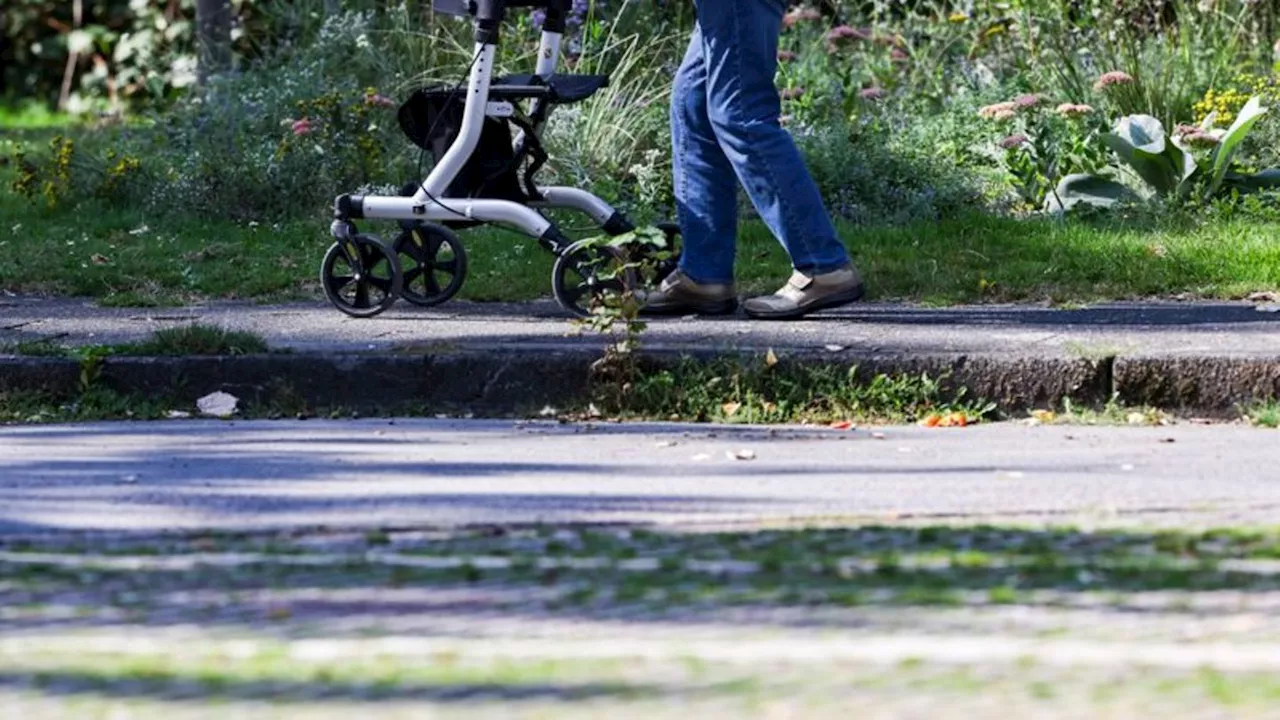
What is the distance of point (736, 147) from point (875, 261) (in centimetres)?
129

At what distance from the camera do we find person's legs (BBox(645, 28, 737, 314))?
22.2ft

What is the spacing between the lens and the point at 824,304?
6676 millimetres

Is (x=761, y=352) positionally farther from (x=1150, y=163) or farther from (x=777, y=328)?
(x=1150, y=163)

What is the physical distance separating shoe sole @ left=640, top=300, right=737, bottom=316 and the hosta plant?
7.20ft

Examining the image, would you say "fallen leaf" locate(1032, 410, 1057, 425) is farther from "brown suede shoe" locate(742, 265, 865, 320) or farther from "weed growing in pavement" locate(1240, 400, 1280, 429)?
"brown suede shoe" locate(742, 265, 865, 320)

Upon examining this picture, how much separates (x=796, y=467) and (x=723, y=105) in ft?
5.99

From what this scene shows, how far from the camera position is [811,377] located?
6.14 meters

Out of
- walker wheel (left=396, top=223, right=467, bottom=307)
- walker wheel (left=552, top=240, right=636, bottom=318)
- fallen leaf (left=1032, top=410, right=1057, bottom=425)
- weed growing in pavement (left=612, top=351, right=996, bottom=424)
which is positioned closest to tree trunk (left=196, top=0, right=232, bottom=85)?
walker wheel (left=396, top=223, right=467, bottom=307)

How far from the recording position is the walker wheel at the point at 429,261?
23.1ft

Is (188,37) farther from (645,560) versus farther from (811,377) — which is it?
(645,560)

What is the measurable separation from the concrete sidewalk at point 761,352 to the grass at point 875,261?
50cm

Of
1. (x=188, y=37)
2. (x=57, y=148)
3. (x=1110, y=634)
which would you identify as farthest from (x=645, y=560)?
(x=188, y=37)

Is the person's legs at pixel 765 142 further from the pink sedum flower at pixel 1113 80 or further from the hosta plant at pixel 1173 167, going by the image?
the pink sedum flower at pixel 1113 80

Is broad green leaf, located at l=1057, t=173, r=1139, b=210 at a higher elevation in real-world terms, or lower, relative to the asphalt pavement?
higher
